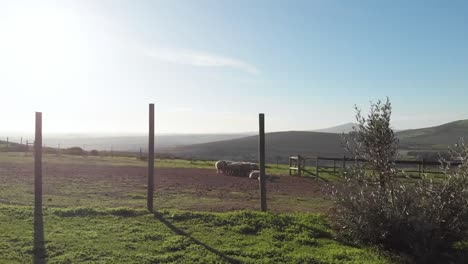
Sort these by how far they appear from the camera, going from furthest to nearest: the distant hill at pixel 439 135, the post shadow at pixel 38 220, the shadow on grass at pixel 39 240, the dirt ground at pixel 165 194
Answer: the distant hill at pixel 439 135, the dirt ground at pixel 165 194, the post shadow at pixel 38 220, the shadow on grass at pixel 39 240

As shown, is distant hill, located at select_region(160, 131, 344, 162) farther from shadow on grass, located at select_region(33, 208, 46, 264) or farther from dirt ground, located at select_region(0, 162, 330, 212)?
shadow on grass, located at select_region(33, 208, 46, 264)

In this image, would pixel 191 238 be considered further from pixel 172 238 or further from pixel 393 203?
pixel 393 203

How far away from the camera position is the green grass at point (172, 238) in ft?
26.1

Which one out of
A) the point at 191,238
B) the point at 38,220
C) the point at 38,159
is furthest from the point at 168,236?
the point at 38,159

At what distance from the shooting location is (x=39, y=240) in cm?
848

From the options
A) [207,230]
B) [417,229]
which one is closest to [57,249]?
[207,230]

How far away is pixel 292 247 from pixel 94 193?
31.8ft

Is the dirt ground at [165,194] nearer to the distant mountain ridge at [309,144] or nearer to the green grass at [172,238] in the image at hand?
the green grass at [172,238]

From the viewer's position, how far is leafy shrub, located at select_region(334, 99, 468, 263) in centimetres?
902

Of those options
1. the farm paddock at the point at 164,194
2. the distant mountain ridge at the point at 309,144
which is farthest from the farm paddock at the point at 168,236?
the distant mountain ridge at the point at 309,144

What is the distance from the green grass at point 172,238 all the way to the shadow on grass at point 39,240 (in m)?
0.09

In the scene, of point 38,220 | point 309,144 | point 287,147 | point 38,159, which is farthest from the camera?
point 309,144

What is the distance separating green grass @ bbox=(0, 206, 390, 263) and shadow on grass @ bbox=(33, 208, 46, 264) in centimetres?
9

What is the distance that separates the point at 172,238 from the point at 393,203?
460cm
